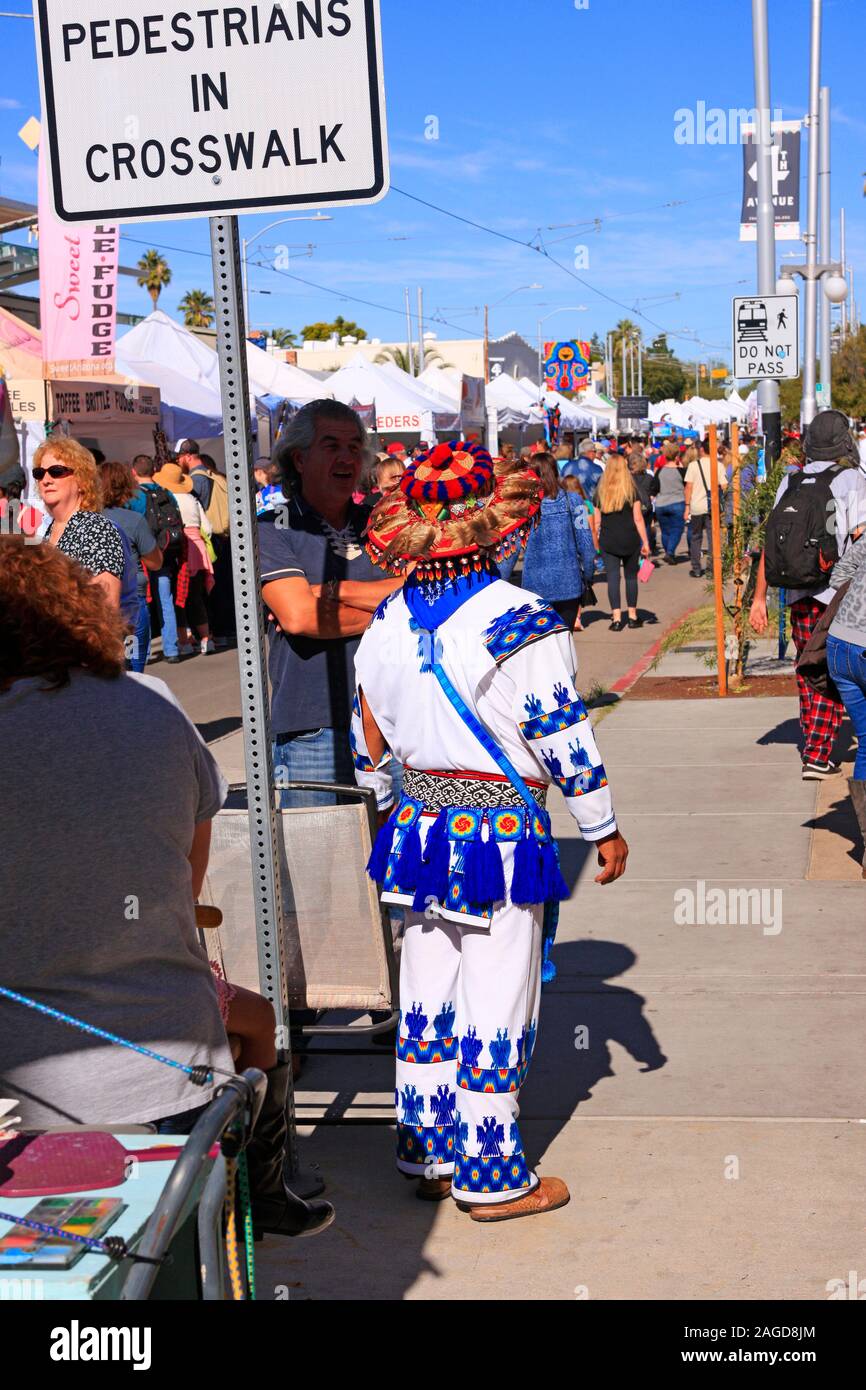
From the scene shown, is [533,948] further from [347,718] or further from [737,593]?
[737,593]

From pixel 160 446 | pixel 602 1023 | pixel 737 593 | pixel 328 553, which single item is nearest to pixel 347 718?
pixel 328 553

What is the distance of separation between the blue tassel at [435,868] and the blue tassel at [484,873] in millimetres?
57

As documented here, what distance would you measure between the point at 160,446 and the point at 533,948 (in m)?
15.1

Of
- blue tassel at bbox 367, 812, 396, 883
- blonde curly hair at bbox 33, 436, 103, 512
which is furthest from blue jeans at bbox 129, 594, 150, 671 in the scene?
blue tassel at bbox 367, 812, 396, 883

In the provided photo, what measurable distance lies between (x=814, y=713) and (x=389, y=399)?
65.8ft

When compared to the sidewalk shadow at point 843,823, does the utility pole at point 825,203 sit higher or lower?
higher

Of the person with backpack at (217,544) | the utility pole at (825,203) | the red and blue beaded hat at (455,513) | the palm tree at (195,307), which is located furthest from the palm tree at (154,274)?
the red and blue beaded hat at (455,513)

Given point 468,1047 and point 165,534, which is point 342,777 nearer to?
point 468,1047

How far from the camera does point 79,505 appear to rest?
7.02 meters

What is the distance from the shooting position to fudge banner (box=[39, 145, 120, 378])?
14.5 m

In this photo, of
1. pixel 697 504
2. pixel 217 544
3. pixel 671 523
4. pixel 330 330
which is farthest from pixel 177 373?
pixel 330 330

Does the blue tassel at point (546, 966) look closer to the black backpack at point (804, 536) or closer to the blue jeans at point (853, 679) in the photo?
the blue jeans at point (853, 679)

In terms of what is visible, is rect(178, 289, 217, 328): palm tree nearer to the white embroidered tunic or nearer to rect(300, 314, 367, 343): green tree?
rect(300, 314, 367, 343): green tree

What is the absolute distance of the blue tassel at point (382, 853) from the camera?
4117mm
